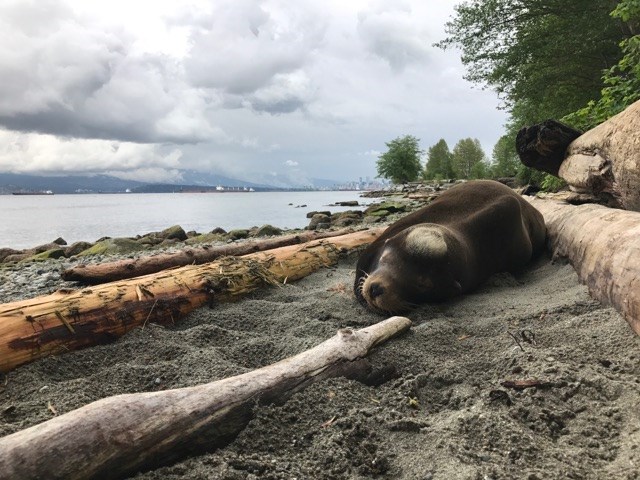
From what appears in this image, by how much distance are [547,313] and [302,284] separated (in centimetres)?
344

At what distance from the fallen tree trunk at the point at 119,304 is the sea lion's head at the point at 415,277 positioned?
5.74 ft

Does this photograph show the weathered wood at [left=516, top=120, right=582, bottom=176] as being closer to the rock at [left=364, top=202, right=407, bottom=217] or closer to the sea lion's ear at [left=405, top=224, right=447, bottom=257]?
the sea lion's ear at [left=405, top=224, right=447, bottom=257]

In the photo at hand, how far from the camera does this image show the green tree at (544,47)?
65.6ft

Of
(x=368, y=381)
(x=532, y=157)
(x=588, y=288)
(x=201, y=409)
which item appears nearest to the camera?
(x=201, y=409)

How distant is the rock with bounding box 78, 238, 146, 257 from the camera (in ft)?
57.7

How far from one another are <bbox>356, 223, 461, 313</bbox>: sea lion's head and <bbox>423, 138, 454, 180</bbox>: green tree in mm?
98847

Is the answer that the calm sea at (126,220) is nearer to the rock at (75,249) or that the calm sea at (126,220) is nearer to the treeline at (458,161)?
the rock at (75,249)

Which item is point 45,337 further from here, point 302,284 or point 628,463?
point 628,463

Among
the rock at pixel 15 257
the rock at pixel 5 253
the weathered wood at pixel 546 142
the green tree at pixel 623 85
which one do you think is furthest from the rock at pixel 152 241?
the green tree at pixel 623 85

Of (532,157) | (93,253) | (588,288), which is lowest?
(93,253)

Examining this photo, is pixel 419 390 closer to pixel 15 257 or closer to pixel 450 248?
pixel 450 248

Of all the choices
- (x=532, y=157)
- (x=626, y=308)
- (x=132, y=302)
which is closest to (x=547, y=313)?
(x=626, y=308)

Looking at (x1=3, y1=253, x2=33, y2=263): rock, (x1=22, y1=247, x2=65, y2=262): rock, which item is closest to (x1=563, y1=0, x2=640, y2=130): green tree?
(x1=22, y1=247, x2=65, y2=262): rock

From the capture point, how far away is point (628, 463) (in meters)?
2.12
